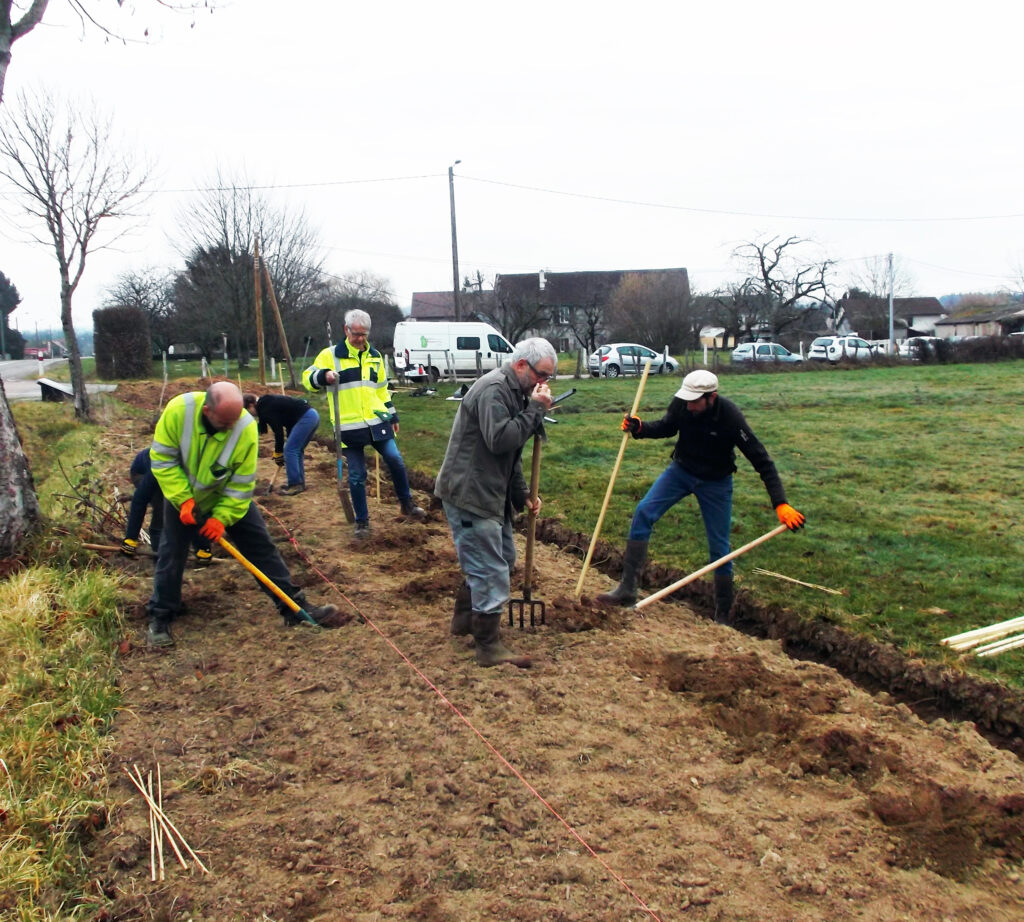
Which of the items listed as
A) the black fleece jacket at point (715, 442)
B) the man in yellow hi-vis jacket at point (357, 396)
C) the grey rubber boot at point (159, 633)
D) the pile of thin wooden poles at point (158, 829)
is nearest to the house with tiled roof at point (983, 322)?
the man in yellow hi-vis jacket at point (357, 396)

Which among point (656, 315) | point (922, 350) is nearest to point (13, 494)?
point (922, 350)

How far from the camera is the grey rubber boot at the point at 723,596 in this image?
5.97 meters

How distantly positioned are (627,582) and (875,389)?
17.3m

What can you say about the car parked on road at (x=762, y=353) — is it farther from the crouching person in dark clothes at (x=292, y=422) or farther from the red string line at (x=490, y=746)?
the red string line at (x=490, y=746)

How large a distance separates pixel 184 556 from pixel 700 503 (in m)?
3.54

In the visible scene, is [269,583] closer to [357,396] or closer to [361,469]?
[361,469]

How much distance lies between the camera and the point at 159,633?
5363 millimetres

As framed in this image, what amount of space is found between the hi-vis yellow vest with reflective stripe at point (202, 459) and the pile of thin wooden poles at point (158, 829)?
5.84ft

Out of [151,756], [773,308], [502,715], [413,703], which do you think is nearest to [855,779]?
[502,715]

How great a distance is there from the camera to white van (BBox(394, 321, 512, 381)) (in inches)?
1069

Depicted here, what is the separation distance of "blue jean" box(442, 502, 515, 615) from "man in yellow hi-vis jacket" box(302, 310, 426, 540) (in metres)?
2.88

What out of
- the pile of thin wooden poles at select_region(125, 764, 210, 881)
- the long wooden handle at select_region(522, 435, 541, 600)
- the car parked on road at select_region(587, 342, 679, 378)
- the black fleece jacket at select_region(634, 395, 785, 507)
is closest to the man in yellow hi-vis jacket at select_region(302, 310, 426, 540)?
the long wooden handle at select_region(522, 435, 541, 600)

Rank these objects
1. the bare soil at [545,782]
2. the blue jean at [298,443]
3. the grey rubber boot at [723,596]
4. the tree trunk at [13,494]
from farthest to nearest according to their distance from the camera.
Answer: the blue jean at [298,443], the tree trunk at [13,494], the grey rubber boot at [723,596], the bare soil at [545,782]

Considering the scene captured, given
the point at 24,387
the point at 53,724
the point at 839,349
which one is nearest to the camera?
the point at 53,724
